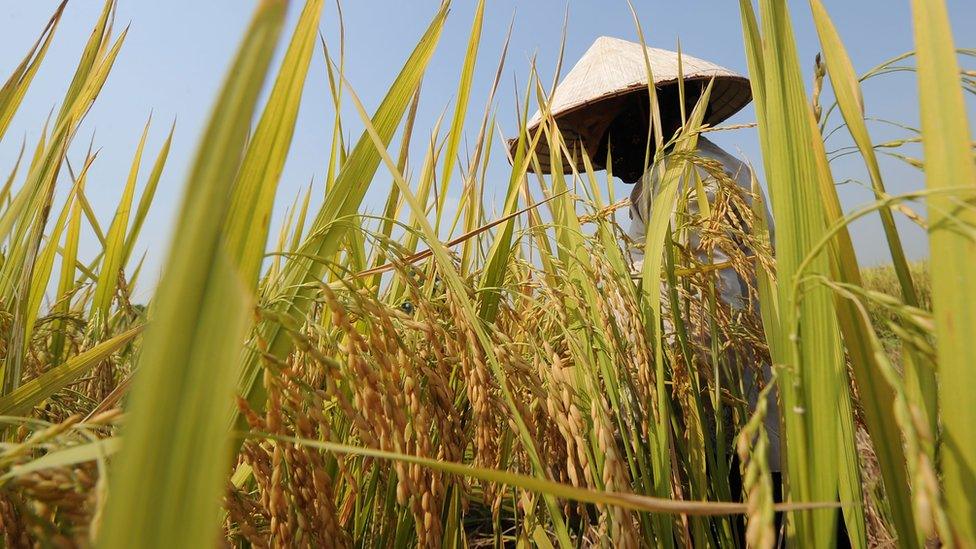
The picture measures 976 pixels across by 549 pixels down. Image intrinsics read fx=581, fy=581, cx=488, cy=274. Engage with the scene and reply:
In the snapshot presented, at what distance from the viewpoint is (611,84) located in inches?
94.0

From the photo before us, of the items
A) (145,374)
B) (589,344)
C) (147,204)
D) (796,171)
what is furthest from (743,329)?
(147,204)

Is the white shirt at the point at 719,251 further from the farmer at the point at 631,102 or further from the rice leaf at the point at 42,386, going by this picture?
the rice leaf at the point at 42,386

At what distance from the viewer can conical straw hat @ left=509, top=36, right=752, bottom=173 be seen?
2.35m

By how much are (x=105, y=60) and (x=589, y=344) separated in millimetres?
1058

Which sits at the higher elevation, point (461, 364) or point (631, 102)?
point (631, 102)

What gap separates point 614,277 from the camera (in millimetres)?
832

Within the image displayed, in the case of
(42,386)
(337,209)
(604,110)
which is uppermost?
(604,110)

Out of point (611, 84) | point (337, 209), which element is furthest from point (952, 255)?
point (611, 84)

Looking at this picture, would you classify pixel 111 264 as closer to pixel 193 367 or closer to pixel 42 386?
pixel 42 386

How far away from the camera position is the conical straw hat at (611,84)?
7.72ft

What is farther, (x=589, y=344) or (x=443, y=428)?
(x=589, y=344)

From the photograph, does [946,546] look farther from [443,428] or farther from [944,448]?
[443,428]

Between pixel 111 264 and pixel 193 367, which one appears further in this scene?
pixel 111 264

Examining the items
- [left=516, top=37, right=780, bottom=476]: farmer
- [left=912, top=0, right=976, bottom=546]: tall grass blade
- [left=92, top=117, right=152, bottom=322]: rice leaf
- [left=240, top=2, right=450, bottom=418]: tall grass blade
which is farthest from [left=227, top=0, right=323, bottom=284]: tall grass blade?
[left=516, top=37, right=780, bottom=476]: farmer
